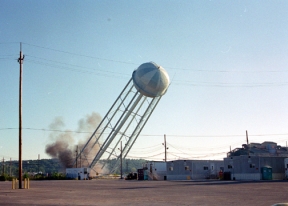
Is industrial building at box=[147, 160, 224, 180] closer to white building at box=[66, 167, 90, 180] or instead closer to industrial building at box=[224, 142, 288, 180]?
industrial building at box=[224, 142, 288, 180]

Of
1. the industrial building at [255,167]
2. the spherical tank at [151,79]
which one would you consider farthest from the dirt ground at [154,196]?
the spherical tank at [151,79]

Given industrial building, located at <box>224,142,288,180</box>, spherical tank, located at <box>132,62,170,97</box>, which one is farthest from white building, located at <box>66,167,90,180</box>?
industrial building, located at <box>224,142,288,180</box>

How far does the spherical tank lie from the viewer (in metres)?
60.0

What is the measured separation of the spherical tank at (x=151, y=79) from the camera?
60.0 metres

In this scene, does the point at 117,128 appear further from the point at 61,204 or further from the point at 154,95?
the point at 61,204

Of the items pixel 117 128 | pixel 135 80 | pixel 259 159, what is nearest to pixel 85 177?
pixel 117 128

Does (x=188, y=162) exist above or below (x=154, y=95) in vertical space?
below

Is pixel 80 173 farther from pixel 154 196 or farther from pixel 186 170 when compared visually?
pixel 154 196

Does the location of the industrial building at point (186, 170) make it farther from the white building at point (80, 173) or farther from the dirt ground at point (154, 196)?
the dirt ground at point (154, 196)

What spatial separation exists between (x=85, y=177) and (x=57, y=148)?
2968 centimetres

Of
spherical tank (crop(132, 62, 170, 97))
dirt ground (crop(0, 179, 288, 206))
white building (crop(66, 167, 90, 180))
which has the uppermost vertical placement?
spherical tank (crop(132, 62, 170, 97))

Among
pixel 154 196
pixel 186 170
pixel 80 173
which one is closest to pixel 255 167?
pixel 186 170

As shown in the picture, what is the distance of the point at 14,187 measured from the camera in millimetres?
34188

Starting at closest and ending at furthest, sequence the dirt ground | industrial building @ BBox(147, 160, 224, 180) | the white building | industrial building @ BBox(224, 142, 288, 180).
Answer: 1. the dirt ground
2. industrial building @ BBox(224, 142, 288, 180)
3. industrial building @ BBox(147, 160, 224, 180)
4. the white building
